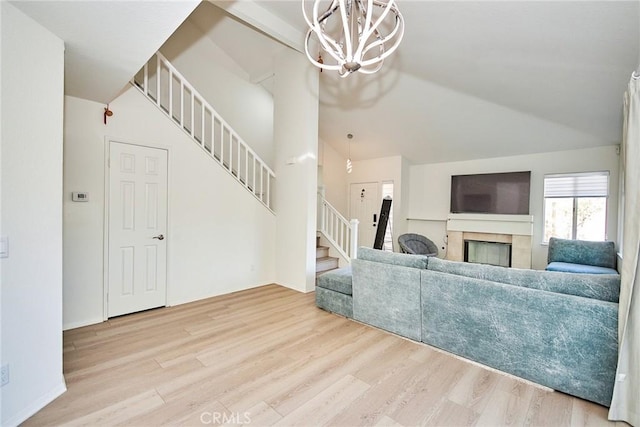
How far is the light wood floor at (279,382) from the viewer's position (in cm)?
183

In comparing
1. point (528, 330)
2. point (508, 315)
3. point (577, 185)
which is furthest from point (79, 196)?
point (577, 185)

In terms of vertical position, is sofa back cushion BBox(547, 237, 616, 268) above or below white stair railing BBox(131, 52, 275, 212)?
below

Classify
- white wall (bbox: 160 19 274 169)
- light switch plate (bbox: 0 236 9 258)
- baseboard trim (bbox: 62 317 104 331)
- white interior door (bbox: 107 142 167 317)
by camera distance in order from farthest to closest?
white wall (bbox: 160 19 274 169)
white interior door (bbox: 107 142 167 317)
baseboard trim (bbox: 62 317 104 331)
light switch plate (bbox: 0 236 9 258)

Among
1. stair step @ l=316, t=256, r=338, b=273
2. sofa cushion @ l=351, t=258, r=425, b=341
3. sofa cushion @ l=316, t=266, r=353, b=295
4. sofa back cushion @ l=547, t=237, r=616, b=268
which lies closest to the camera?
sofa cushion @ l=351, t=258, r=425, b=341

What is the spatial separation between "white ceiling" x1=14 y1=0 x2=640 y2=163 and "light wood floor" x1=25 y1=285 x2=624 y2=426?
245cm

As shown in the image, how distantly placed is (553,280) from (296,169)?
3.46 meters

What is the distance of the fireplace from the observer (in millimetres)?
6004

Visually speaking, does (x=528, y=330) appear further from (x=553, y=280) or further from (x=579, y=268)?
(x=579, y=268)

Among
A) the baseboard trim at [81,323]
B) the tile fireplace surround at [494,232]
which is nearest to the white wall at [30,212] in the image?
the baseboard trim at [81,323]

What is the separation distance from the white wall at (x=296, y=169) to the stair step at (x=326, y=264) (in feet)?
1.96

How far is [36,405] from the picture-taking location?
5.95 ft

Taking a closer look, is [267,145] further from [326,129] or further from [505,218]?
[505,218]

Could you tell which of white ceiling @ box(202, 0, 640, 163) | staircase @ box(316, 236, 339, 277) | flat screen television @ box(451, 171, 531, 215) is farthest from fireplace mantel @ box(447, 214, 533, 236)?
staircase @ box(316, 236, 339, 277)

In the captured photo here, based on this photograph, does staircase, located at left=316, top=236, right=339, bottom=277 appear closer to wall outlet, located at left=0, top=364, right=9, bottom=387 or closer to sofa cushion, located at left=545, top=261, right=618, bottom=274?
sofa cushion, located at left=545, top=261, right=618, bottom=274
